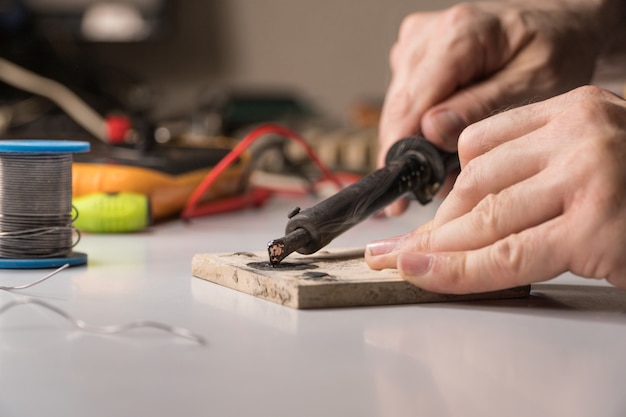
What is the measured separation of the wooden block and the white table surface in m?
0.01

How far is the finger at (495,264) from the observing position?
81cm

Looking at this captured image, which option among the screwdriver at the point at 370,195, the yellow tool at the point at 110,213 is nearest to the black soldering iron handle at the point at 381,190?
the screwdriver at the point at 370,195

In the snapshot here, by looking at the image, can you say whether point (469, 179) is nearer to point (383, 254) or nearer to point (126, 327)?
point (383, 254)

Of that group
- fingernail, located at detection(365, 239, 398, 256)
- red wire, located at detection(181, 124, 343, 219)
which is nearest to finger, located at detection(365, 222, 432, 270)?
fingernail, located at detection(365, 239, 398, 256)

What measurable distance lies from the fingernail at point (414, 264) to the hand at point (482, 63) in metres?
0.50

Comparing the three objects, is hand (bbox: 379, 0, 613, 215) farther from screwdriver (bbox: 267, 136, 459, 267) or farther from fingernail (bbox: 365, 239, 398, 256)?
fingernail (bbox: 365, 239, 398, 256)

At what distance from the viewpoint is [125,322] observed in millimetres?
748

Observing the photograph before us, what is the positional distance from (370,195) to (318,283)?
24 cm

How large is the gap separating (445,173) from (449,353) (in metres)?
0.53

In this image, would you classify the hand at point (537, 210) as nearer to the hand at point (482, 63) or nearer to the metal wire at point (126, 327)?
the metal wire at point (126, 327)

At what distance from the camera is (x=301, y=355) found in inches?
25.9

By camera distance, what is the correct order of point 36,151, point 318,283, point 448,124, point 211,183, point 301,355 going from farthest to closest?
point 211,183
point 448,124
point 36,151
point 318,283
point 301,355

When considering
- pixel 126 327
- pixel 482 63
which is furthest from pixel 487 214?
pixel 482 63

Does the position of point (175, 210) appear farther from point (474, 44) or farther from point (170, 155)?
point (474, 44)
